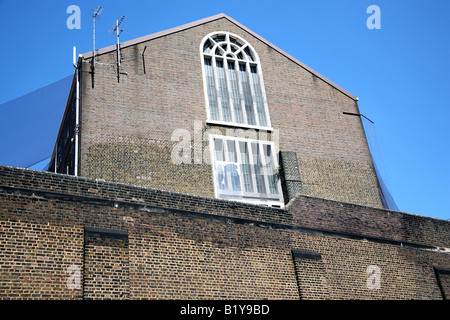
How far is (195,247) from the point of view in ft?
48.5

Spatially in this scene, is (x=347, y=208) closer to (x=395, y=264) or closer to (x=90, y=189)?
(x=395, y=264)

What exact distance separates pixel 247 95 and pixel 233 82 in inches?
34.9

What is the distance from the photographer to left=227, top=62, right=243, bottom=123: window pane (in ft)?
83.2

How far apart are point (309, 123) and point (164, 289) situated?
594 inches

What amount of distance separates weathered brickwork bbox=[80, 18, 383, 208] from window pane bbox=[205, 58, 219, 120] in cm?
39

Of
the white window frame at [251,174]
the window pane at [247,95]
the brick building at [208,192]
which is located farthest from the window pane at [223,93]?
the white window frame at [251,174]

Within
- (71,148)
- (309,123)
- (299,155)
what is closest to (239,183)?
(299,155)

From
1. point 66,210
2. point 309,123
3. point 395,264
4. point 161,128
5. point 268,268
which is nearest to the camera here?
point 66,210

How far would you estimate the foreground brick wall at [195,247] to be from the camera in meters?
12.6

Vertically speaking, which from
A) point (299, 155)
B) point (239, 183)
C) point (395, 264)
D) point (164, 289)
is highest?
point (299, 155)

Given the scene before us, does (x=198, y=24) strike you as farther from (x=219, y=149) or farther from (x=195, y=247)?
(x=195, y=247)

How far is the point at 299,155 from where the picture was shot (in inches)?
1008

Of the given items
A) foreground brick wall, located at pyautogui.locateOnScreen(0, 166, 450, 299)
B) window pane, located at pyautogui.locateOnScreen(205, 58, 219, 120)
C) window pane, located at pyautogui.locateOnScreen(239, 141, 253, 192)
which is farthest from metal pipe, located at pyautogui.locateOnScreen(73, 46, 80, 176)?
foreground brick wall, located at pyautogui.locateOnScreen(0, 166, 450, 299)

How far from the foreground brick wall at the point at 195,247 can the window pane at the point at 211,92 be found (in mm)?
8524
